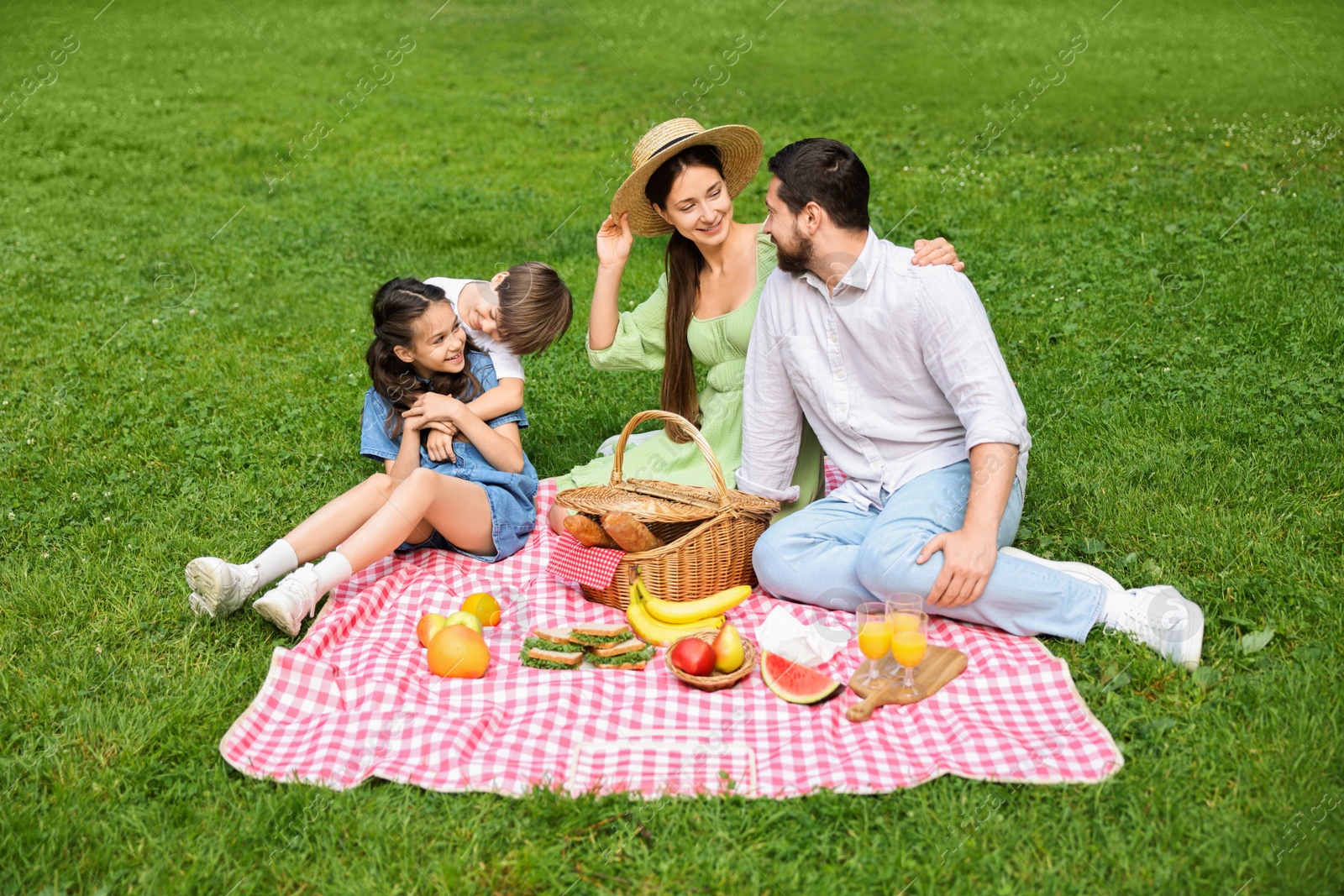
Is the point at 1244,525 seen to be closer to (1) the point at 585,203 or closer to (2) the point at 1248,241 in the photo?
(2) the point at 1248,241

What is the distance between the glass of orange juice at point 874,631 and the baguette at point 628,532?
909 mm

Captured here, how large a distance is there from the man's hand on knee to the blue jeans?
47 millimetres

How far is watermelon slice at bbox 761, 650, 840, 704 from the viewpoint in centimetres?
348

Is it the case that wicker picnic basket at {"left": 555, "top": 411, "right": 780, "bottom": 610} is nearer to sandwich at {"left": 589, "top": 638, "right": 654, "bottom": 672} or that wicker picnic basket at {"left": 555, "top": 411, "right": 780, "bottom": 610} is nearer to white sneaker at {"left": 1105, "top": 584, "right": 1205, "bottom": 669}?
sandwich at {"left": 589, "top": 638, "right": 654, "bottom": 672}

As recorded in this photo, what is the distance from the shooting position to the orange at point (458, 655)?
143 inches

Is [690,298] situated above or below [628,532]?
above

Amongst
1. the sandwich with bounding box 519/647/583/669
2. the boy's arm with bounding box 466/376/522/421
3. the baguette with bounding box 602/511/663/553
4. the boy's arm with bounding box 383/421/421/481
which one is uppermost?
the boy's arm with bounding box 466/376/522/421

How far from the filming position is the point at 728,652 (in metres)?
3.62

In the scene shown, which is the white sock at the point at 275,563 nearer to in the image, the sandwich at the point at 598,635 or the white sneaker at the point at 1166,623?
the sandwich at the point at 598,635

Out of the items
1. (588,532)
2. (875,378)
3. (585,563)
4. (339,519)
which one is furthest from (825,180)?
(339,519)

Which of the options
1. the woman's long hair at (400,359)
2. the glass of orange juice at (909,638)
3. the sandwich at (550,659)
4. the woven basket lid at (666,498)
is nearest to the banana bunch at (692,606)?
the woven basket lid at (666,498)

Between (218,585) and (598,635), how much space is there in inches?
51.8

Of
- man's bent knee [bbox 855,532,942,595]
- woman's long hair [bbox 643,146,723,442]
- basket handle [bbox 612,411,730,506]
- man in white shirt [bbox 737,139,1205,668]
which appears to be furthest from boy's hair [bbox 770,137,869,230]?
man's bent knee [bbox 855,532,942,595]

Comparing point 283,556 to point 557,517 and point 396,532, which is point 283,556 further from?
point 557,517
